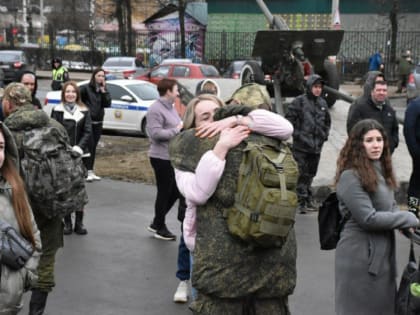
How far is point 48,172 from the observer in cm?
501

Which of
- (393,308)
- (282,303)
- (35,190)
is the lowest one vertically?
(393,308)

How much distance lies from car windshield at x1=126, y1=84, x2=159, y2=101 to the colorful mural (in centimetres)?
2136

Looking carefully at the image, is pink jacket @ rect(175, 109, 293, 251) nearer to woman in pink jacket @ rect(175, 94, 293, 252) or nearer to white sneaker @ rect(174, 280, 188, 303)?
woman in pink jacket @ rect(175, 94, 293, 252)

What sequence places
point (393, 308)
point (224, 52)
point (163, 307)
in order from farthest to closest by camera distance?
point (224, 52) → point (163, 307) → point (393, 308)

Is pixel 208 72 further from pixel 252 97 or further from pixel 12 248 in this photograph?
pixel 12 248

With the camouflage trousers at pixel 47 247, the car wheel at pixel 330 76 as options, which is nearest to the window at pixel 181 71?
the car wheel at pixel 330 76

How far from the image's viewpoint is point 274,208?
134 inches

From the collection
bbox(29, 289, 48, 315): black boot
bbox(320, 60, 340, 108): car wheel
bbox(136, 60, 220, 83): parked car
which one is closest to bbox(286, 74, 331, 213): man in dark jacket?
bbox(320, 60, 340, 108): car wheel

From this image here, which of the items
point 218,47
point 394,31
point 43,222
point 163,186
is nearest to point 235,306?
point 43,222

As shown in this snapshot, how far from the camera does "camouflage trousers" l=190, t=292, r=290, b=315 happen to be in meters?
3.68

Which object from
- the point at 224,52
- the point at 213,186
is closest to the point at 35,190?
the point at 213,186

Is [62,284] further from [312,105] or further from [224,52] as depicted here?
[224,52]

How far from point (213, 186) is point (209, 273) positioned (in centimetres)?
47

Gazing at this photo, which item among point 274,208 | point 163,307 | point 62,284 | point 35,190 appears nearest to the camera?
point 274,208
